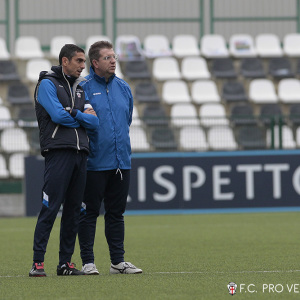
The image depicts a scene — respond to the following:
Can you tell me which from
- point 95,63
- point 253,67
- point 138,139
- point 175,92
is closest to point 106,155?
point 95,63

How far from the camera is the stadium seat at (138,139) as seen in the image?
15.5m

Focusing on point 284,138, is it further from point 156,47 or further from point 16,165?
point 156,47

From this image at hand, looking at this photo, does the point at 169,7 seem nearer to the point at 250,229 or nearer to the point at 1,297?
the point at 250,229

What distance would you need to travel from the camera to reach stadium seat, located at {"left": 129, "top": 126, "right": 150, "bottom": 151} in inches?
611

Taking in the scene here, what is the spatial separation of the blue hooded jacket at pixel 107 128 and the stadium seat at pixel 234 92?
1239 centimetres

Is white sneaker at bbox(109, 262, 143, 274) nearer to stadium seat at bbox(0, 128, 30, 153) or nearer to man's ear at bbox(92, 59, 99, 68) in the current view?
man's ear at bbox(92, 59, 99, 68)

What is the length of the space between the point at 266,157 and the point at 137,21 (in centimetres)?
785

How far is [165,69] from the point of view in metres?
20.0

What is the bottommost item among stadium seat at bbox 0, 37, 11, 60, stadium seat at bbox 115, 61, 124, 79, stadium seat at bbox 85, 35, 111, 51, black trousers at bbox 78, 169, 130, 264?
black trousers at bbox 78, 169, 130, 264

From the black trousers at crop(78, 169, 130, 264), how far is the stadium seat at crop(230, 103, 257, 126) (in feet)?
29.6

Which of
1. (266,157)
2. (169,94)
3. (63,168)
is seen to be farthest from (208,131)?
(63,168)

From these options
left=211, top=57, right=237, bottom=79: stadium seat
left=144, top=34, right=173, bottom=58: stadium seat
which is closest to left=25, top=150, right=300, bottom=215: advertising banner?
left=211, top=57, right=237, bottom=79: stadium seat

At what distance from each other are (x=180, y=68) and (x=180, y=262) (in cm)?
1328

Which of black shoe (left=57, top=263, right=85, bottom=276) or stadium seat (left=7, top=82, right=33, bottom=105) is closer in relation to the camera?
black shoe (left=57, top=263, right=85, bottom=276)
